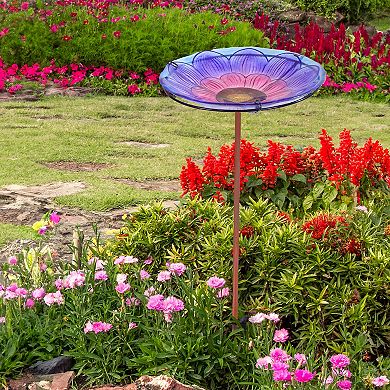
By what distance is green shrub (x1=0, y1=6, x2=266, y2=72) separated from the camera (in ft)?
35.8

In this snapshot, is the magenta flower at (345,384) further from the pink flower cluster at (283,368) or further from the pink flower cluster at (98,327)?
the pink flower cluster at (98,327)

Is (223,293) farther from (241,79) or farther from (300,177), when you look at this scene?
(300,177)

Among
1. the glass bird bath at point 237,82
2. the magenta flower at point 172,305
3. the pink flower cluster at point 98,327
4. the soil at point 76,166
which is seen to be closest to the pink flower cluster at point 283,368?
the magenta flower at point 172,305

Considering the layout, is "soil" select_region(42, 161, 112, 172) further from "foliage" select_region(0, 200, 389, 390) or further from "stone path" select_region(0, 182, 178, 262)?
"foliage" select_region(0, 200, 389, 390)

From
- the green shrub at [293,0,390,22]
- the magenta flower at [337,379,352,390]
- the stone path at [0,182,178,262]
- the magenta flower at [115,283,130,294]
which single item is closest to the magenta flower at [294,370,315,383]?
the magenta flower at [337,379,352,390]

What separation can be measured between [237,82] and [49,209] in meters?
2.68

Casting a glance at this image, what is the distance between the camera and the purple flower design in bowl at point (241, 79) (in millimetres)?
2953

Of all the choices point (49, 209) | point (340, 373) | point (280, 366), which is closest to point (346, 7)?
point (49, 209)

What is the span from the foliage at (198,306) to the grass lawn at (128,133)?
1.66 meters

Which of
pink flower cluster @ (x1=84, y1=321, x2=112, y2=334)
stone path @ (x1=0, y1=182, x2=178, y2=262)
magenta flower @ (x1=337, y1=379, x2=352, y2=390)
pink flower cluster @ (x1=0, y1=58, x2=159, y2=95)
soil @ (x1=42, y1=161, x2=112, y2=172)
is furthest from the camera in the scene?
pink flower cluster @ (x1=0, y1=58, x2=159, y2=95)

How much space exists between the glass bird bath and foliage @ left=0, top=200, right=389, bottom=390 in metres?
0.25

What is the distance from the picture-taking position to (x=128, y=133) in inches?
328

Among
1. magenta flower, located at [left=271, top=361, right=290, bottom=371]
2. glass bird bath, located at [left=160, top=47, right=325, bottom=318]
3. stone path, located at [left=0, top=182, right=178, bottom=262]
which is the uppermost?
glass bird bath, located at [left=160, top=47, right=325, bottom=318]

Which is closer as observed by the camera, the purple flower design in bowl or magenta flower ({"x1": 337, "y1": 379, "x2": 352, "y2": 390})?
magenta flower ({"x1": 337, "y1": 379, "x2": 352, "y2": 390})
